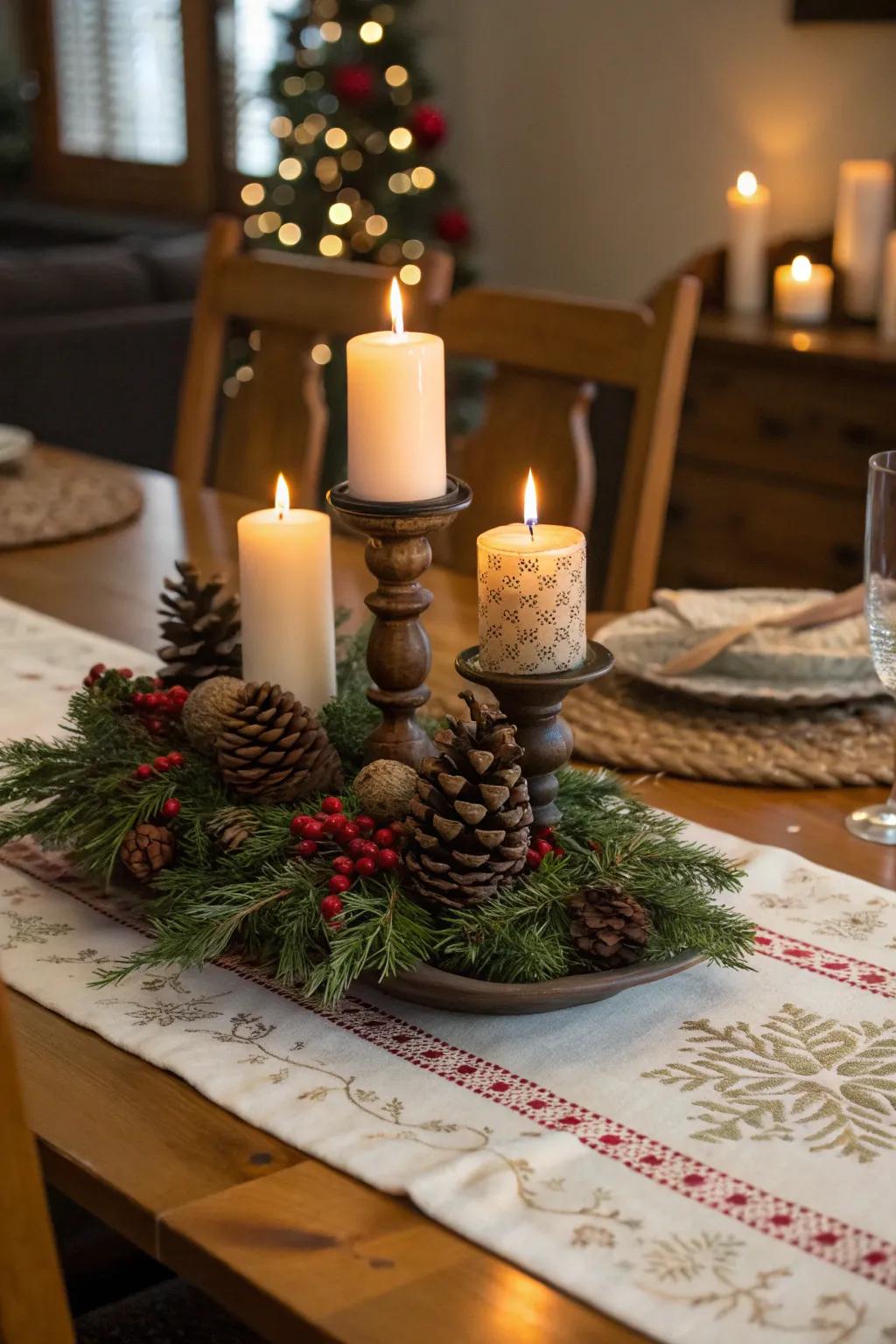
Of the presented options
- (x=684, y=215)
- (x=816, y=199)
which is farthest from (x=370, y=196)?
(x=816, y=199)

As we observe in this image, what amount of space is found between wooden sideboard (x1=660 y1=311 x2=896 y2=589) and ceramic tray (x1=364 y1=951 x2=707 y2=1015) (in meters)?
2.42

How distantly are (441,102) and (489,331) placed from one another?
10.4 ft

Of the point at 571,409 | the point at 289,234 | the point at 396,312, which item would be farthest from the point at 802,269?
the point at 396,312

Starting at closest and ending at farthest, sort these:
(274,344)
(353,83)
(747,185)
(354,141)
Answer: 1. (274,344)
2. (747,185)
3. (353,83)
4. (354,141)

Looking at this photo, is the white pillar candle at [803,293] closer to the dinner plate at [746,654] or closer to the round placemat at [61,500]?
the round placemat at [61,500]

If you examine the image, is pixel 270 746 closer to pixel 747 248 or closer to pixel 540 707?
A: pixel 540 707

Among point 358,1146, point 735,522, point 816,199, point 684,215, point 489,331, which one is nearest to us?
point 358,1146

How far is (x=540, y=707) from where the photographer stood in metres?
0.78

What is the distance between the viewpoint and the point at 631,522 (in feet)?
5.27

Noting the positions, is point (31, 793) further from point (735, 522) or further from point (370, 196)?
point (370, 196)

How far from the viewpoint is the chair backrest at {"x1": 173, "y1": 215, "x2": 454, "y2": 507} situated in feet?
6.14

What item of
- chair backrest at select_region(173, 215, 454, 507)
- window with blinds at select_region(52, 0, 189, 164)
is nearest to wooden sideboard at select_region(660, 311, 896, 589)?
chair backrest at select_region(173, 215, 454, 507)

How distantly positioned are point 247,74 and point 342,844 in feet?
16.8

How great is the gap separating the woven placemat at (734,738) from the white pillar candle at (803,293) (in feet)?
7.80
